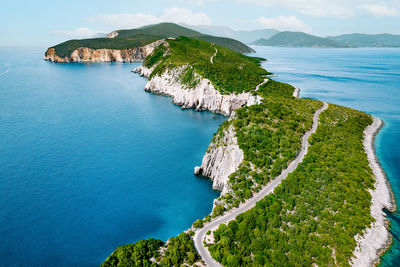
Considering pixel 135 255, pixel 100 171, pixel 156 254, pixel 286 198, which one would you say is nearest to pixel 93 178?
pixel 100 171

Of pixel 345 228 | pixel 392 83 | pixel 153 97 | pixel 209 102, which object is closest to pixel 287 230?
pixel 345 228

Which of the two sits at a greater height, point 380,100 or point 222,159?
point 380,100

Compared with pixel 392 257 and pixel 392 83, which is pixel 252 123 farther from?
pixel 392 83

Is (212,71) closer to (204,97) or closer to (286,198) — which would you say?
(204,97)

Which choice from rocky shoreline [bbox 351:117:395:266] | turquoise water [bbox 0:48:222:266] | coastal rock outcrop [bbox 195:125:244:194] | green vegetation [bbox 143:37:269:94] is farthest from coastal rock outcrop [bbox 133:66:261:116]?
rocky shoreline [bbox 351:117:395:266]

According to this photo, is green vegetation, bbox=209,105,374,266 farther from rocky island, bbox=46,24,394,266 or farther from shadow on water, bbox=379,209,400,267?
shadow on water, bbox=379,209,400,267

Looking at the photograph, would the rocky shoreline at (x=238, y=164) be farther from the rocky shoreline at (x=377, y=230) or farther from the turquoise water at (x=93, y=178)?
the turquoise water at (x=93, y=178)
